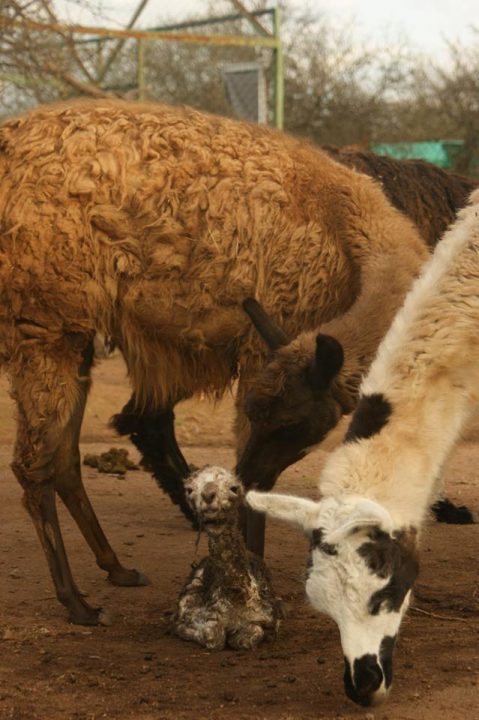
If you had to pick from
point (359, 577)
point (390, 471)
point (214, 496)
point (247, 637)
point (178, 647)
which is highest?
point (390, 471)

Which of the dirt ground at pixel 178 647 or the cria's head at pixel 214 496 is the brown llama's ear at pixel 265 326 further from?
the dirt ground at pixel 178 647

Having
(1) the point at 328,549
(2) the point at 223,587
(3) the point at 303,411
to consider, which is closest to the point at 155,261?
(3) the point at 303,411

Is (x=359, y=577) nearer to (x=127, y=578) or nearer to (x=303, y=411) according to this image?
(x=303, y=411)

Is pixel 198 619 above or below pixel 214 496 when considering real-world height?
below

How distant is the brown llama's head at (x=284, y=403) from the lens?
5621 millimetres

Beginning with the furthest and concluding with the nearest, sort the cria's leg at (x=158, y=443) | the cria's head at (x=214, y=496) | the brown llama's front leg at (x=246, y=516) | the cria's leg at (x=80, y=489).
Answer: the cria's leg at (x=158, y=443), the cria's leg at (x=80, y=489), the brown llama's front leg at (x=246, y=516), the cria's head at (x=214, y=496)

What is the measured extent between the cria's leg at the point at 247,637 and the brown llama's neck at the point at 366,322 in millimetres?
1222

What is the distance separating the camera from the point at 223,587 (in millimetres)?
5203

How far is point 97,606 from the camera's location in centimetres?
589

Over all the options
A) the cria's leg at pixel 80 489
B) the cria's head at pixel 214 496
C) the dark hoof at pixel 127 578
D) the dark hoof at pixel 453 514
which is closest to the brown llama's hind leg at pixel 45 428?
the cria's leg at pixel 80 489

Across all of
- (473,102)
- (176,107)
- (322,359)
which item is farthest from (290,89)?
(322,359)

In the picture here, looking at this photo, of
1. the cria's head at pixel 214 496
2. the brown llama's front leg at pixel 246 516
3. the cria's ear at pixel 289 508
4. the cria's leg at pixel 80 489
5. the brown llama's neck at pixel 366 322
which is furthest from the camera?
the cria's leg at pixel 80 489

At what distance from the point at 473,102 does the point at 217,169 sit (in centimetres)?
1579

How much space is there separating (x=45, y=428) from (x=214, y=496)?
3.88 ft
